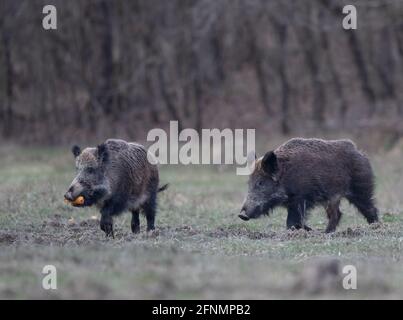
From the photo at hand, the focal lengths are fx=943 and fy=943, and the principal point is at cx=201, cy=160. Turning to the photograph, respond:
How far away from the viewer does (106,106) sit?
3297 centimetres

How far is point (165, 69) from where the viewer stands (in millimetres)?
34750

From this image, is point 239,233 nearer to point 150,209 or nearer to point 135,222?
point 150,209

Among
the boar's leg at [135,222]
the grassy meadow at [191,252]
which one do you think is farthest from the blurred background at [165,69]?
the boar's leg at [135,222]

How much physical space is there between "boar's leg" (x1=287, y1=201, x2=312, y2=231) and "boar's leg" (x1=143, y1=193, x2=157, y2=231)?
1860 millimetres

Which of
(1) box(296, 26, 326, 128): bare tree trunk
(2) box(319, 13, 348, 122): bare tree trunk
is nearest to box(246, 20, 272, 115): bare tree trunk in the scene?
(1) box(296, 26, 326, 128): bare tree trunk

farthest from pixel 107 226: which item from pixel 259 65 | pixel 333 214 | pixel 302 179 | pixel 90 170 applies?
pixel 259 65

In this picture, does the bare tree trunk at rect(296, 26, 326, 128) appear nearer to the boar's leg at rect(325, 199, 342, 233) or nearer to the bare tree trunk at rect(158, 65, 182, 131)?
the bare tree trunk at rect(158, 65, 182, 131)

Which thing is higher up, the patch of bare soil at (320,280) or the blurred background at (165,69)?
the blurred background at (165,69)

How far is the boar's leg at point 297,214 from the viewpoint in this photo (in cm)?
1266

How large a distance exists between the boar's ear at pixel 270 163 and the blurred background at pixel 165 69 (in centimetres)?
1672

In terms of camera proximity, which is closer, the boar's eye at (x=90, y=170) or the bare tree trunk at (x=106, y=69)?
the boar's eye at (x=90, y=170)

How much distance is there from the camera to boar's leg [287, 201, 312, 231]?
41.5ft

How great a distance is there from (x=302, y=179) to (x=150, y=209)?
6.94 feet

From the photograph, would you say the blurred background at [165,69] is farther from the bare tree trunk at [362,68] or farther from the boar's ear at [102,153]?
the boar's ear at [102,153]
